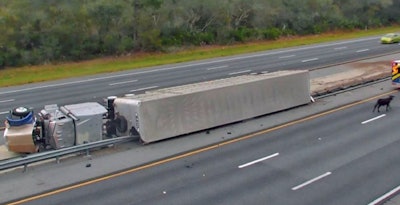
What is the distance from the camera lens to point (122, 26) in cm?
5000

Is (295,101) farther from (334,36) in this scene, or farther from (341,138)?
(334,36)

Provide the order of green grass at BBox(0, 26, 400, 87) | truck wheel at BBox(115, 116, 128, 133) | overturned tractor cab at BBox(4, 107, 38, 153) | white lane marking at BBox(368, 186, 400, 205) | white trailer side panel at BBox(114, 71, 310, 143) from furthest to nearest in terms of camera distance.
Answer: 1. green grass at BBox(0, 26, 400, 87)
2. truck wheel at BBox(115, 116, 128, 133)
3. white trailer side panel at BBox(114, 71, 310, 143)
4. overturned tractor cab at BBox(4, 107, 38, 153)
5. white lane marking at BBox(368, 186, 400, 205)

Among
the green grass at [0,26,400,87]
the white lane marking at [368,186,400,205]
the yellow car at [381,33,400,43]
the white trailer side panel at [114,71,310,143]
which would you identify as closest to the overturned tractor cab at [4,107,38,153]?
the white trailer side panel at [114,71,310,143]

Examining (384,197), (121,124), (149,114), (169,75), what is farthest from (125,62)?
(384,197)

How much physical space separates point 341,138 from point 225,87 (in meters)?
4.58

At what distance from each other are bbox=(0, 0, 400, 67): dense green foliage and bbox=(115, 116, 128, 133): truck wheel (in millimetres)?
28090

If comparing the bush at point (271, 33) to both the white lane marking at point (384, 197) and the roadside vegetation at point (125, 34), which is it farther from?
the white lane marking at point (384, 197)

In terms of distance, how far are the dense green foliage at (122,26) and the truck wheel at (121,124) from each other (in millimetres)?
28090

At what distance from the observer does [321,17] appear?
69.8 metres

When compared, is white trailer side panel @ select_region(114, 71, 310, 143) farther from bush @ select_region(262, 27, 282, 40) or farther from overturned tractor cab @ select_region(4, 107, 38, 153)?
bush @ select_region(262, 27, 282, 40)

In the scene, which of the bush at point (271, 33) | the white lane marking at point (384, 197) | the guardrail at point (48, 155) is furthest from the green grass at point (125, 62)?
the white lane marking at point (384, 197)

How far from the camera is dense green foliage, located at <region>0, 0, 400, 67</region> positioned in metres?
45.5

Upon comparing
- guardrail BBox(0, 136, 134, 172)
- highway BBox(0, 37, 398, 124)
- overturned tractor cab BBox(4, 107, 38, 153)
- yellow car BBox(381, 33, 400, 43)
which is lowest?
yellow car BBox(381, 33, 400, 43)

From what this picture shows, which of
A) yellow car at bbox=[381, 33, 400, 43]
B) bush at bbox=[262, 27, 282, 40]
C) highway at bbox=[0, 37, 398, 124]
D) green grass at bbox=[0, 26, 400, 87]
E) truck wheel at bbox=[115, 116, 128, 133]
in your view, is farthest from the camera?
bush at bbox=[262, 27, 282, 40]
